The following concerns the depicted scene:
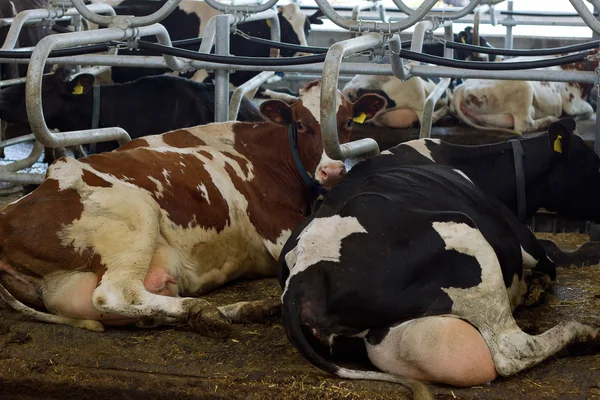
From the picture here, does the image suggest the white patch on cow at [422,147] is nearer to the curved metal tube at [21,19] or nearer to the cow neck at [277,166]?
the cow neck at [277,166]

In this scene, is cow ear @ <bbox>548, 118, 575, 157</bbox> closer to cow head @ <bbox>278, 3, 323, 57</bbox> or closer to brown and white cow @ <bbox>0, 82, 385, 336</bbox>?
brown and white cow @ <bbox>0, 82, 385, 336</bbox>

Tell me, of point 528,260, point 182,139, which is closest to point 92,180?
point 182,139

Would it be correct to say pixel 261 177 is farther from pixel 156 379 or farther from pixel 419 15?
pixel 156 379

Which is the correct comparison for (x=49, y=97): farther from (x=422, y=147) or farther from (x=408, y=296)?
(x=408, y=296)

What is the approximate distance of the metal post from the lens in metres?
5.09

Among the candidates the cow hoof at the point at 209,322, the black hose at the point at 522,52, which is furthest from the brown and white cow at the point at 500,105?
the cow hoof at the point at 209,322

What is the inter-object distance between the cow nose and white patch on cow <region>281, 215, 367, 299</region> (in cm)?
100

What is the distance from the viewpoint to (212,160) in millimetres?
4395

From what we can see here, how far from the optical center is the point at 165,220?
3836 mm

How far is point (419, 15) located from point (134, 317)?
1.99 meters

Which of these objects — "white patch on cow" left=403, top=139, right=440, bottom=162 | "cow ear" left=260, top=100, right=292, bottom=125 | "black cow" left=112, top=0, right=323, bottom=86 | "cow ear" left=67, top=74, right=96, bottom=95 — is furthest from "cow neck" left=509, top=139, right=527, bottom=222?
"black cow" left=112, top=0, right=323, bottom=86

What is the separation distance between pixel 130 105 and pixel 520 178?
3450mm

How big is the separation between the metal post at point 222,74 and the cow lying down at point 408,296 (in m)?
1.94

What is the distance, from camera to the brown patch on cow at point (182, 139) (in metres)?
4.46
